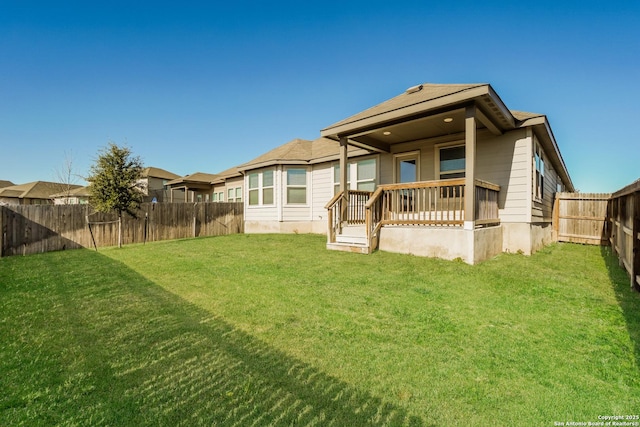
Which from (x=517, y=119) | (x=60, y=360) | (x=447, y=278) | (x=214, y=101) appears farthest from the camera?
(x=214, y=101)

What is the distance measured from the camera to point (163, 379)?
7.33 ft

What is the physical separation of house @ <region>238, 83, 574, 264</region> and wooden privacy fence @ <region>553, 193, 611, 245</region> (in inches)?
→ 39.9

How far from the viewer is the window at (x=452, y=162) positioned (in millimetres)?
8703

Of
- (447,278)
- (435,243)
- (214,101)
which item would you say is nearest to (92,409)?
(447,278)

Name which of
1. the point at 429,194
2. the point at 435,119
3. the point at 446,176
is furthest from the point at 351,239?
the point at 435,119

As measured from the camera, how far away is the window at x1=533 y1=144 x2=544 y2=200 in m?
8.53

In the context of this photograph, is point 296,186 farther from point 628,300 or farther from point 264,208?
point 628,300

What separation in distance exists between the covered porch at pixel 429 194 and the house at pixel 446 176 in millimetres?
24

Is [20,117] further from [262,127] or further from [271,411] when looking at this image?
[271,411]

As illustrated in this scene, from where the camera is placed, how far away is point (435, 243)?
696 cm

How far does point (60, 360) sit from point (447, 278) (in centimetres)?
542

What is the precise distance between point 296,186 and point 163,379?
11.6 metres

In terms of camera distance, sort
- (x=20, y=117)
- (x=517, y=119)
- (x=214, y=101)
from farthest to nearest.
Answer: (x=20, y=117)
(x=214, y=101)
(x=517, y=119)

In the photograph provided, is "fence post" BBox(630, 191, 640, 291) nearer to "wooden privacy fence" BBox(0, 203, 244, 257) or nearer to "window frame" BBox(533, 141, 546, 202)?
"window frame" BBox(533, 141, 546, 202)
